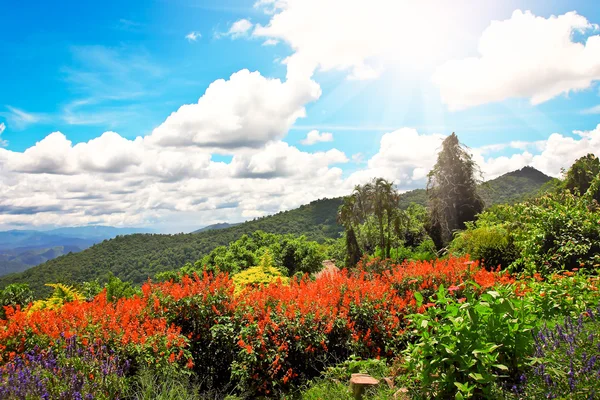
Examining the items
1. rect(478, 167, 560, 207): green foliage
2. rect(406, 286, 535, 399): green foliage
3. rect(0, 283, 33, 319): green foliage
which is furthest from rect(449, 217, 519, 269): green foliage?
rect(478, 167, 560, 207): green foliage

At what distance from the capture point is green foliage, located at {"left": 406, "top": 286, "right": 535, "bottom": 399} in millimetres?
2906

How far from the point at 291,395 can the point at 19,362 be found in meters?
3.04

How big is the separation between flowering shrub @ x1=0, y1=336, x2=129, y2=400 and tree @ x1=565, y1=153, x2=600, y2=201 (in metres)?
20.2

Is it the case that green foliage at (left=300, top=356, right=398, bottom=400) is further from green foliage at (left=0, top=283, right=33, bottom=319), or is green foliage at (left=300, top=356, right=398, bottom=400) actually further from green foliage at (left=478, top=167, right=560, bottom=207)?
green foliage at (left=478, top=167, right=560, bottom=207)

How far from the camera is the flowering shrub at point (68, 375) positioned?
11.1ft

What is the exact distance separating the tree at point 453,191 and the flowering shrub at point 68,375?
57.4ft

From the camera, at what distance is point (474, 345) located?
2920 millimetres

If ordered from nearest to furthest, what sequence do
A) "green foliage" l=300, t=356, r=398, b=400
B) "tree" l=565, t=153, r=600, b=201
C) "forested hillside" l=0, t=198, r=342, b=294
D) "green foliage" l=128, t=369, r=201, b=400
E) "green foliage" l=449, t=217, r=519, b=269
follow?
"green foliage" l=128, t=369, r=201, b=400, "green foliage" l=300, t=356, r=398, b=400, "green foliage" l=449, t=217, r=519, b=269, "tree" l=565, t=153, r=600, b=201, "forested hillside" l=0, t=198, r=342, b=294

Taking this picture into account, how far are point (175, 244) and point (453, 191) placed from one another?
199 feet

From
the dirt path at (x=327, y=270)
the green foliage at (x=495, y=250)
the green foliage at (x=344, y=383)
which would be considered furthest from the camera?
the green foliage at (x=495, y=250)

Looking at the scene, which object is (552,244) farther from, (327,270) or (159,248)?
(159,248)

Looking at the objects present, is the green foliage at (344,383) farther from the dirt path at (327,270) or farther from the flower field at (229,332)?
the dirt path at (327,270)

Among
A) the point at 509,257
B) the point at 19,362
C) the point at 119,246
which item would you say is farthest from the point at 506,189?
the point at 119,246

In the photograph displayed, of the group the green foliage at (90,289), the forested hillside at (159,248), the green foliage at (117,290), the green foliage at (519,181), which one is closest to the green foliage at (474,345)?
the green foliage at (117,290)
